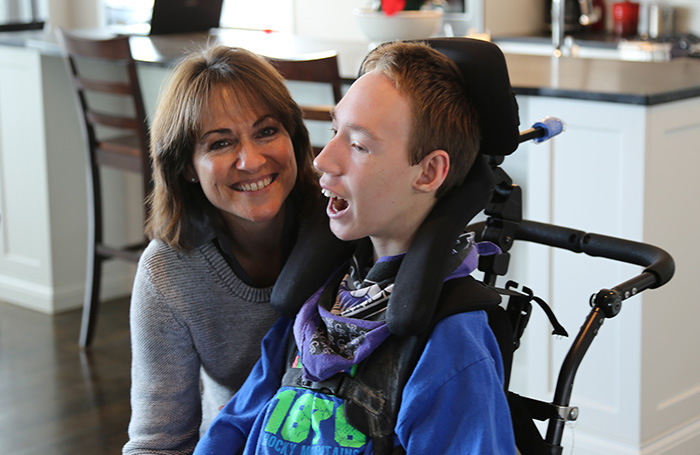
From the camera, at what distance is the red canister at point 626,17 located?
4.81 m

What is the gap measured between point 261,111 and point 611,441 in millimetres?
1400

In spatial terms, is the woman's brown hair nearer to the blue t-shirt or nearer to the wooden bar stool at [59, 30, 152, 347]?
the blue t-shirt

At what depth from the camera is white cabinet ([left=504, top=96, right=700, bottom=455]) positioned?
225cm

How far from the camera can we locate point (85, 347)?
3428 mm

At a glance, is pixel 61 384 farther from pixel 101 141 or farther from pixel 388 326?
pixel 388 326

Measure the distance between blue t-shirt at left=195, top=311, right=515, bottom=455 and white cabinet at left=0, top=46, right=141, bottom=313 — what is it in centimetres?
266

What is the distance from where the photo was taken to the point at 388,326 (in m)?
1.21

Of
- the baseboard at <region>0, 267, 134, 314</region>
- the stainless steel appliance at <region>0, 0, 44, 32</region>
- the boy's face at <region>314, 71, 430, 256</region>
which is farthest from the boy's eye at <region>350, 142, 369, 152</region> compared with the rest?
the stainless steel appliance at <region>0, 0, 44, 32</region>

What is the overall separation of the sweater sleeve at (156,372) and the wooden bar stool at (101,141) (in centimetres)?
145

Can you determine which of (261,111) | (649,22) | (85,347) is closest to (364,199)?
(261,111)

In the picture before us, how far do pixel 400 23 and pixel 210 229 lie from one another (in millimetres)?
1649

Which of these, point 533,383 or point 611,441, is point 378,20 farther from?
point 611,441

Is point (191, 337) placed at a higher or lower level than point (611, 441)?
higher

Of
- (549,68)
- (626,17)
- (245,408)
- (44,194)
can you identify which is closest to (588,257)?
(549,68)
